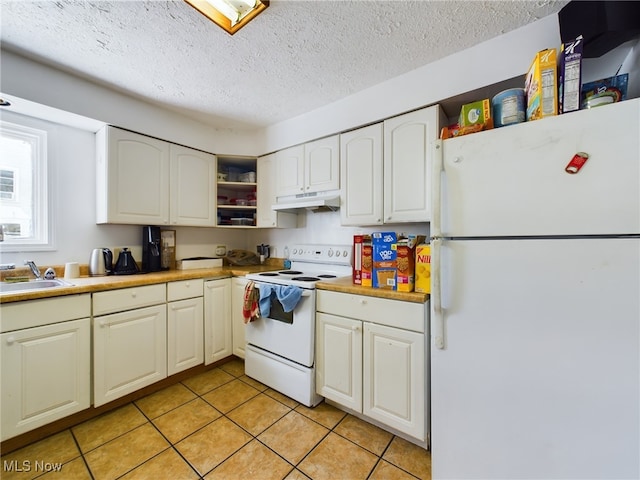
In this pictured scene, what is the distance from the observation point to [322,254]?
2.44 meters

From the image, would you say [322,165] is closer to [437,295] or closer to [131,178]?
[437,295]

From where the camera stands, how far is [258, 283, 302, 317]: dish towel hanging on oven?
180 cm

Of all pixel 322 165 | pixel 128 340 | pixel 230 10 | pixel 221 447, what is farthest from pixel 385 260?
pixel 128 340

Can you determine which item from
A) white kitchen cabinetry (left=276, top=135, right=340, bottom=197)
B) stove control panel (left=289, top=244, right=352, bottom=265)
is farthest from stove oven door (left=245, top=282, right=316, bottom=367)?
white kitchen cabinetry (left=276, top=135, right=340, bottom=197)

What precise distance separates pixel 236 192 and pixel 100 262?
1.48 metres

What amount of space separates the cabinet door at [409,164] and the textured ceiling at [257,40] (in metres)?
0.35

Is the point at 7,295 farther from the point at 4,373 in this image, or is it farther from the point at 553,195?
the point at 553,195

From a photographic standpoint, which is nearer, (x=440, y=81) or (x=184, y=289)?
(x=440, y=81)

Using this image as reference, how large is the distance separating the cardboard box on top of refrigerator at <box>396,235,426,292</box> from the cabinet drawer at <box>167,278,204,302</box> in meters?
1.69

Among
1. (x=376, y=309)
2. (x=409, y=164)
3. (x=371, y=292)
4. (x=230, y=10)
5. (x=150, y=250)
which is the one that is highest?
(x=230, y=10)

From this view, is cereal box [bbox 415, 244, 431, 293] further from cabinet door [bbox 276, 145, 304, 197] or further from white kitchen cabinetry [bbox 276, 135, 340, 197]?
cabinet door [bbox 276, 145, 304, 197]

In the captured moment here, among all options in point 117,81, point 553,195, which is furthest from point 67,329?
point 553,195

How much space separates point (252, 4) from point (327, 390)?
229 cm

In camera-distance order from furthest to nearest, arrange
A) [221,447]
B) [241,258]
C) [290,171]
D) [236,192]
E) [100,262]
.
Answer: [236,192] < [241,258] < [290,171] < [100,262] < [221,447]
